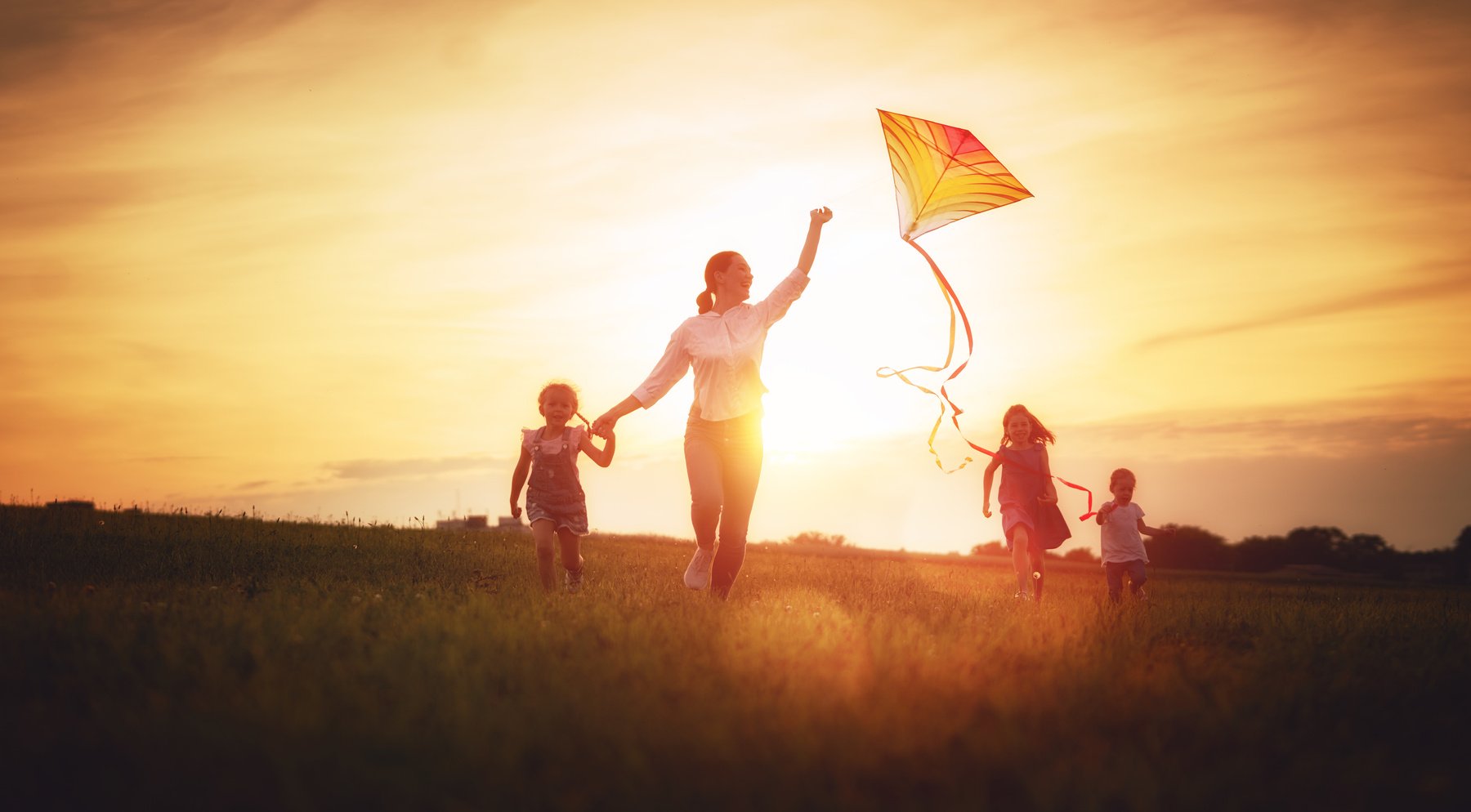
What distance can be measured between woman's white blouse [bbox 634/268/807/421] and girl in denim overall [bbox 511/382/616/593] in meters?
1.63

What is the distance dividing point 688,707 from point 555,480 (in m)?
5.96

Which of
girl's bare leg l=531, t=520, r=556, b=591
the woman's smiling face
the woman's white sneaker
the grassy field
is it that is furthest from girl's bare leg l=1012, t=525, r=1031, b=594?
girl's bare leg l=531, t=520, r=556, b=591

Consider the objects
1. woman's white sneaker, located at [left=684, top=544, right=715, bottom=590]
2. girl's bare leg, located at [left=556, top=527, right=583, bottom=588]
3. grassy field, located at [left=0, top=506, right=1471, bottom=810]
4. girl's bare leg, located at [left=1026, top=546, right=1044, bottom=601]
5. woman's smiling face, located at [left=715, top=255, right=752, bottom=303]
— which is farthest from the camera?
girl's bare leg, located at [left=1026, top=546, right=1044, bottom=601]

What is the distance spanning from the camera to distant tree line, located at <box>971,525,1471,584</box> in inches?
961

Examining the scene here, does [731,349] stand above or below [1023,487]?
above

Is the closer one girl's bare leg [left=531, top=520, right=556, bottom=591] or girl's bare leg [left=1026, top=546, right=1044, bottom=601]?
girl's bare leg [left=531, top=520, right=556, bottom=591]

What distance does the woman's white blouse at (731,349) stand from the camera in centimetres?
797

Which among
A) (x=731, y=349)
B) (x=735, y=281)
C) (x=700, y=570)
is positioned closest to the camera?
(x=731, y=349)

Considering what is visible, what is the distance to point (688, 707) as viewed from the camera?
152 inches

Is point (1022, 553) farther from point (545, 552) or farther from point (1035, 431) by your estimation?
point (545, 552)

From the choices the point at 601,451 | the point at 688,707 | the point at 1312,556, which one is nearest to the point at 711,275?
the point at 601,451

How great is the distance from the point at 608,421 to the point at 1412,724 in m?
6.12

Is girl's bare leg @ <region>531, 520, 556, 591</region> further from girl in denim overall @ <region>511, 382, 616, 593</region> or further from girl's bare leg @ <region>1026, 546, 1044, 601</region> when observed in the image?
girl's bare leg @ <region>1026, 546, 1044, 601</region>

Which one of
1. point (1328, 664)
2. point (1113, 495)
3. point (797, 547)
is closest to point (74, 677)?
point (1328, 664)
